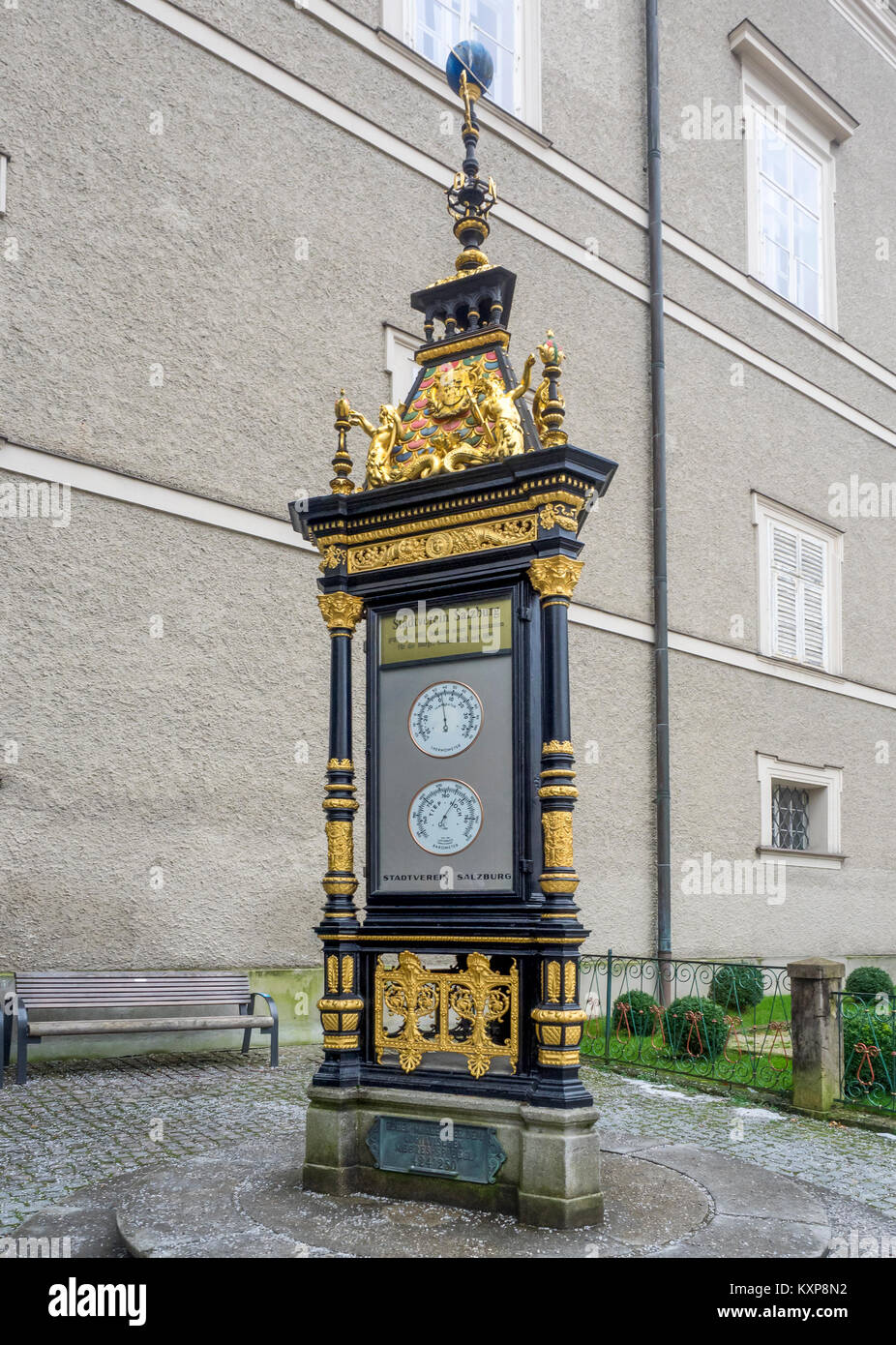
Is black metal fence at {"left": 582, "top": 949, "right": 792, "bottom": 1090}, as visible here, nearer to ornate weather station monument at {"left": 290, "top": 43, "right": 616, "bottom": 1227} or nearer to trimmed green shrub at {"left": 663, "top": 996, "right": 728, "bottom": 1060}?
trimmed green shrub at {"left": 663, "top": 996, "right": 728, "bottom": 1060}

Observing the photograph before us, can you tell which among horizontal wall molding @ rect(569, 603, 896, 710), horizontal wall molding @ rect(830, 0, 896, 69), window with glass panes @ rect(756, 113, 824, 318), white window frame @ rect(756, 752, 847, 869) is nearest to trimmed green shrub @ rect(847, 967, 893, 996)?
white window frame @ rect(756, 752, 847, 869)

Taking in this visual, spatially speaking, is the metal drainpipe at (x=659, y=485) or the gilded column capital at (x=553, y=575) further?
the metal drainpipe at (x=659, y=485)

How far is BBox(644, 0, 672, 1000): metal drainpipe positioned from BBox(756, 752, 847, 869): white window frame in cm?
225

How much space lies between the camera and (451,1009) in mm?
5285

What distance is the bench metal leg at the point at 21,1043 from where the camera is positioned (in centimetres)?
759

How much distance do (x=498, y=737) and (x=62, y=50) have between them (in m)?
7.46

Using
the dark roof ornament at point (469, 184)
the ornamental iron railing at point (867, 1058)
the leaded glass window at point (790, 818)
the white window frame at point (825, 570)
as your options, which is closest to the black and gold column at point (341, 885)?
the dark roof ornament at point (469, 184)

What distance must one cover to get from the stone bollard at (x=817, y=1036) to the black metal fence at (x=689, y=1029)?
371 mm

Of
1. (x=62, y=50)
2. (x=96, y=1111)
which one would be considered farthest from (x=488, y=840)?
(x=62, y=50)

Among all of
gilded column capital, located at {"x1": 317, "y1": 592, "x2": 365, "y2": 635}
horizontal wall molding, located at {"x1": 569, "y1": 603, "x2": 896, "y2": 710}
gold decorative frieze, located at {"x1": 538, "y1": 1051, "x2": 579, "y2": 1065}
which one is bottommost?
gold decorative frieze, located at {"x1": 538, "y1": 1051, "x2": 579, "y2": 1065}

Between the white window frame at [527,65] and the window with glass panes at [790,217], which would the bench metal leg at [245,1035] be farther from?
the window with glass panes at [790,217]

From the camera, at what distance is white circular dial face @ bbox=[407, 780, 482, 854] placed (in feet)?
17.3

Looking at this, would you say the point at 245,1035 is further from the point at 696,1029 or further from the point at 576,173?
the point at 576,173

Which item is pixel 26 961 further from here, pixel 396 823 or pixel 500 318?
pixel 500 318
